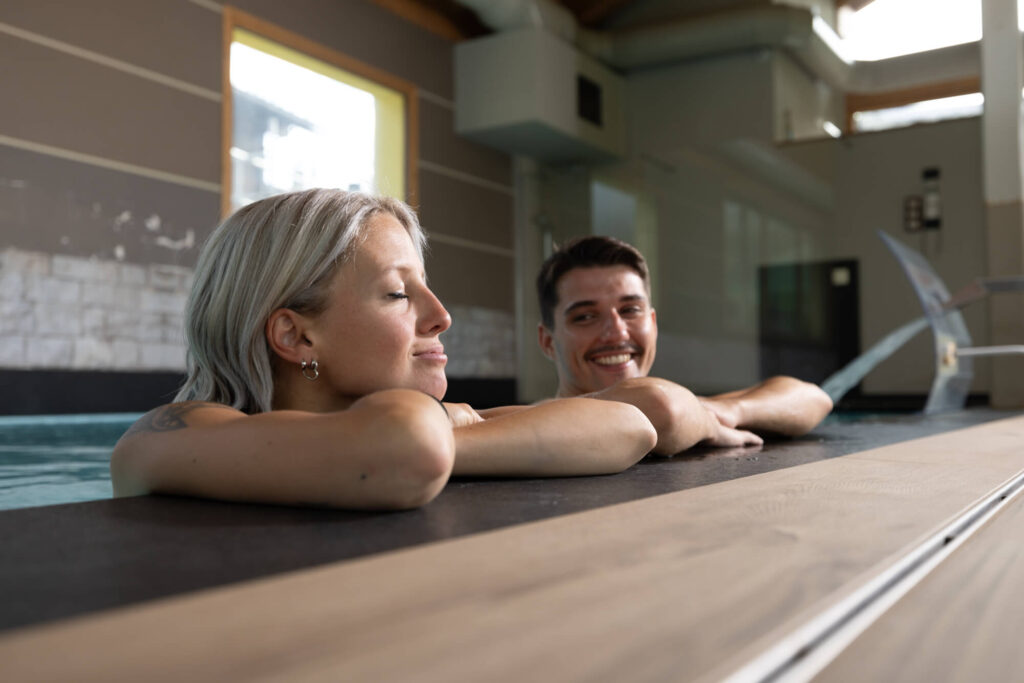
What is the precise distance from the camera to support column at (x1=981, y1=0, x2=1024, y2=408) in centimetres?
670

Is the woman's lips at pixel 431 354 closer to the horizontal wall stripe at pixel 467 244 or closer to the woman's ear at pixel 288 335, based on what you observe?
the woman's ear at pixel 288 335

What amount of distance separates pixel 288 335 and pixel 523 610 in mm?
956

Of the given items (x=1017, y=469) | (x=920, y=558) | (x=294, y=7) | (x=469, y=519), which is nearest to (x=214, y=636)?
(x=469, y=519)

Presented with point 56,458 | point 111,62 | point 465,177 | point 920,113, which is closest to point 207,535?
point 56,458

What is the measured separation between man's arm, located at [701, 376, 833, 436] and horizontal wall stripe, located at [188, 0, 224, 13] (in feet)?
18.8

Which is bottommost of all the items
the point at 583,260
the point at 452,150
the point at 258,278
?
the point at 258,278

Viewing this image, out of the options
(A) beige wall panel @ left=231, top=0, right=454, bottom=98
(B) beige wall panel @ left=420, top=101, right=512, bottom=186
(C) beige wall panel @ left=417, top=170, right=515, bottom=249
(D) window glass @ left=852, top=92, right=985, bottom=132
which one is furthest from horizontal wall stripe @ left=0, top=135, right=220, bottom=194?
(D) window glass @ left=852, top=92, right=985, bottom=132

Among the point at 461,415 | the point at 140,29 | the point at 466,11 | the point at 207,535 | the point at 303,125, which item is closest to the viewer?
the point at 207,535

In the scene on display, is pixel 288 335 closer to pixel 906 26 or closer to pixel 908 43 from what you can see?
pixel 908 43

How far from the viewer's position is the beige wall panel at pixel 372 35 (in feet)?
23.8

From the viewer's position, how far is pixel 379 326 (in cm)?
141

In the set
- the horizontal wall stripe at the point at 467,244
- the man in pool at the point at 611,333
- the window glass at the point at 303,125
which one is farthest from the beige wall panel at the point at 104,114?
the man in pool at the point at 611,333

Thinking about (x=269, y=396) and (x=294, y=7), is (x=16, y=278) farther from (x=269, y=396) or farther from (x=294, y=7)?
(x=269, y=396)

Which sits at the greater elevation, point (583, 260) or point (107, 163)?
point (107, 163)
